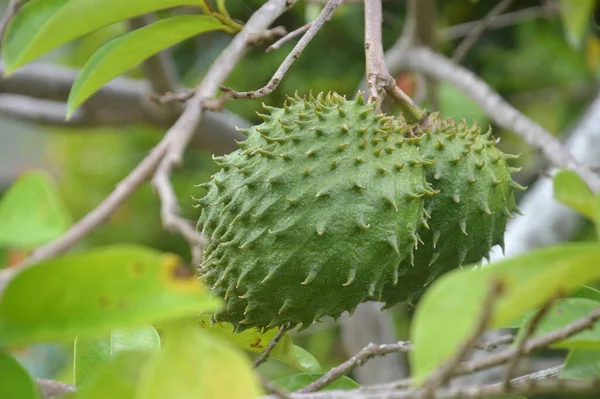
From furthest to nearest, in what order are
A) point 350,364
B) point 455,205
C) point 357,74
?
point 357,74 → point 455,205 → point 350,364

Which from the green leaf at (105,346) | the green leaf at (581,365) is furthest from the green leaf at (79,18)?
the green leaf at (581,365)

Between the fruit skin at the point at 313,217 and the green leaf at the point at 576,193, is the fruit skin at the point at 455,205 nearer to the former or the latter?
the fruit skin at the point at 313,217

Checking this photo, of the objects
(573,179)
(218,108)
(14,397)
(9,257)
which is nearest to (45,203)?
(218,108)

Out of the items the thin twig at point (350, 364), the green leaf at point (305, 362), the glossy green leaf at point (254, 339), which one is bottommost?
the green leaf at point (305, 362)

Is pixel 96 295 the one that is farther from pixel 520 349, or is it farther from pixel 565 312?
pixel 565 312

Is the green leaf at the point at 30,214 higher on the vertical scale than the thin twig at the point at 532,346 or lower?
lower

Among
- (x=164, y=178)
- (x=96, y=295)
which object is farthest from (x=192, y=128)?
(x=96, y=295)
